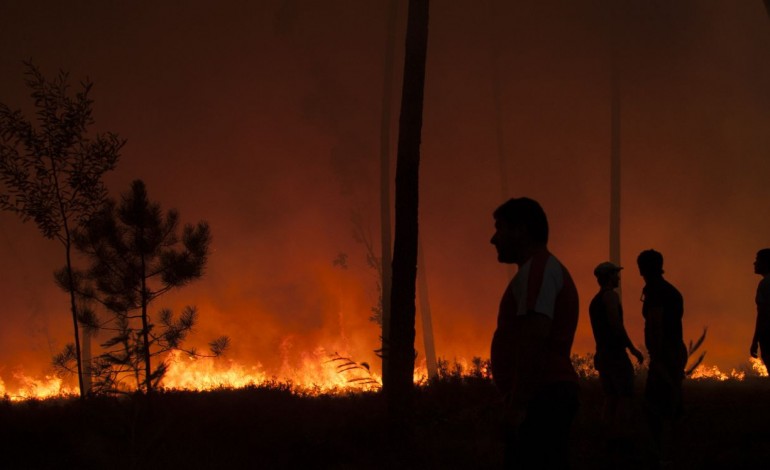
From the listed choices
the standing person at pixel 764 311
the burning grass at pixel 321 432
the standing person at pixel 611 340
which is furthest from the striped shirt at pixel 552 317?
the standing person at pixel 764 311

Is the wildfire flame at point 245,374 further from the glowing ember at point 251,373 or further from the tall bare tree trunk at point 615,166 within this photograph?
the tall bare tree trunk at point 615,166

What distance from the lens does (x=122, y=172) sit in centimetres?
3138

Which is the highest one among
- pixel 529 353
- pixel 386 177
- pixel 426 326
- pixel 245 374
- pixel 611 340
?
pixel 386 177

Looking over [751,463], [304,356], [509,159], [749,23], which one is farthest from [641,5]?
[751,463]

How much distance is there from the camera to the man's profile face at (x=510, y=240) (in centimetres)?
327

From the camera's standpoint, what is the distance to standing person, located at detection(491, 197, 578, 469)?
9.52ft

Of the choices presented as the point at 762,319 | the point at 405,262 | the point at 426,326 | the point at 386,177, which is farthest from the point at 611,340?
the point at 426,326

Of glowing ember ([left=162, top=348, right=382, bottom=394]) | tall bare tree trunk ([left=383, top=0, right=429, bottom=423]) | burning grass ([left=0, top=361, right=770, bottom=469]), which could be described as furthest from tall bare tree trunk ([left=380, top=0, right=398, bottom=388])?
tall bare tree trunk ([left=383, top=0, right=429, bottom=423])

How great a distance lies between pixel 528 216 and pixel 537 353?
0.79 m

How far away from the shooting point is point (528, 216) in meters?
3.28

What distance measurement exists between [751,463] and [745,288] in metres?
32.1

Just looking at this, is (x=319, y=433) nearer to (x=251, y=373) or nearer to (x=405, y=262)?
(x=405, y=262)

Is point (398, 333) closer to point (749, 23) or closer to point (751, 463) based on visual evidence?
point (751, 463)

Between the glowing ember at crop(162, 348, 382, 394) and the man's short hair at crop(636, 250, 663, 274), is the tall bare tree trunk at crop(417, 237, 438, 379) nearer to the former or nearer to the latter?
the glowing ember at crop(162, 348, 382, 394)
